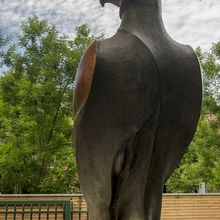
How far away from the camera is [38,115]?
41.7 feet

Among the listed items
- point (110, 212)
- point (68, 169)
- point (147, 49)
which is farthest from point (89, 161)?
point (68, 169)

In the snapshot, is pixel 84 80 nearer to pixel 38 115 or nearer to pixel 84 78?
pixel 84 78

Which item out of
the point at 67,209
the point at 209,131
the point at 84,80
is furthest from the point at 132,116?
the point at 209,131

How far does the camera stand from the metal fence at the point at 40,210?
9844 mm

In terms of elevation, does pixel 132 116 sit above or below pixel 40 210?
above

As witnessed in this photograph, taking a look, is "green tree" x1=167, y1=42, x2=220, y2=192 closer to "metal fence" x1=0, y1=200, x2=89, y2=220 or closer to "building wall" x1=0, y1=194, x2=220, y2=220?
"building wall" x1=0, y1=194, x2=220, y2=220

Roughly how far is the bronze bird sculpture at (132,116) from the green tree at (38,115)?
28.9 ft

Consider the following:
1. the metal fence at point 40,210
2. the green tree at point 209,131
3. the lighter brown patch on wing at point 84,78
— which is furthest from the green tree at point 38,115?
the lighter brown patch on wing at point 84,78

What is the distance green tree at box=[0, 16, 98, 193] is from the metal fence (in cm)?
213

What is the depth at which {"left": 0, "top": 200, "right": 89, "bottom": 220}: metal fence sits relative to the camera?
9844 mm

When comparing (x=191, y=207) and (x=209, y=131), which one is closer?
(x=191, y=207)

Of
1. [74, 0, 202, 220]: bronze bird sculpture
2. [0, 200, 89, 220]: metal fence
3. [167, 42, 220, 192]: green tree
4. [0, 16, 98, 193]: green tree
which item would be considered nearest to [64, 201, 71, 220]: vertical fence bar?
[0, 200, 89, 220]: metal fence

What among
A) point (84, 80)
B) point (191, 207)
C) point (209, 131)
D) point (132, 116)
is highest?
point (209, 131)

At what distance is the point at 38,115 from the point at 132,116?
9.76 meters
